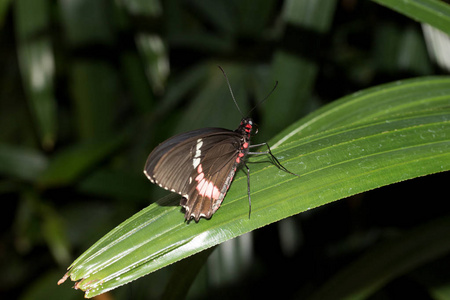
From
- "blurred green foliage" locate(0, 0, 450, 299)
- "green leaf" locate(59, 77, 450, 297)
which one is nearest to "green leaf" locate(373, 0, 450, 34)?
"green leaf" locate(59, 77, 450, 297)

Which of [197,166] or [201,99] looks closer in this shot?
[197,166]

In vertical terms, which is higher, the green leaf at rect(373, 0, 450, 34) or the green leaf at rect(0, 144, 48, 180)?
the green leaf at rect(373, 0, 450, 34)

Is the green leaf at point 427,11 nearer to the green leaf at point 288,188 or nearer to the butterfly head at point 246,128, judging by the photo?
the green leaf at point 288,188

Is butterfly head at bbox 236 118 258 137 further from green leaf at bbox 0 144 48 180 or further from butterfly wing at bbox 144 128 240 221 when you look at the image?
green leaf at bbox 0 144 48 180

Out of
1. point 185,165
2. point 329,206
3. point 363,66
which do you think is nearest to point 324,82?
point 363,66

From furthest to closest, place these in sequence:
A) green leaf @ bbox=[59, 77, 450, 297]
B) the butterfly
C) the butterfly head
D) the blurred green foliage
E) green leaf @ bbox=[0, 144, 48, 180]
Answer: green leaf @ bbox=[0, 144, 48, 180], the blurred green foliage, the butterfly head, the butterfly, green leaf @ bbox=[59, 77, 450, 297]

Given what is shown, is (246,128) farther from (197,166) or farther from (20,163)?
(20,163)

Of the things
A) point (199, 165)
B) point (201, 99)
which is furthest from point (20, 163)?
point (199, 165)
